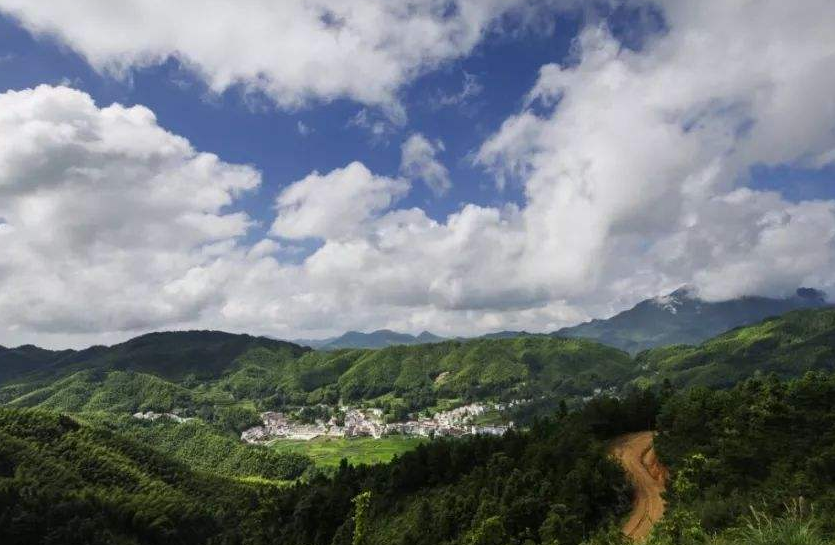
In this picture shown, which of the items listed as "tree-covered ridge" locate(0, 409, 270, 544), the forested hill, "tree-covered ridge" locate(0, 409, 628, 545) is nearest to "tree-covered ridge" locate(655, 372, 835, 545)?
the forested hill

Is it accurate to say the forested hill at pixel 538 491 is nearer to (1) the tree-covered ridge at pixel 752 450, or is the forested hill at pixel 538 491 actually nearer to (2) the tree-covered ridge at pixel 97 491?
(1) the tree-covered ridge at pixel 752 450

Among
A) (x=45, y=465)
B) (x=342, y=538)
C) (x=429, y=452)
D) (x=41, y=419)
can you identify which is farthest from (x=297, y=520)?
(x=41, y=419)

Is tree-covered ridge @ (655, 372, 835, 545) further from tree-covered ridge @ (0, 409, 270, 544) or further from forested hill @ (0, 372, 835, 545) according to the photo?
tree-covered ridge @ (0, 409, 270, 544)

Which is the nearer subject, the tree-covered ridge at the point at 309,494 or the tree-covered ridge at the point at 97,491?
the tree-covered ridge at the point at 309,494

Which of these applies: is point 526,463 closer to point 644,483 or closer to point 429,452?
point 644,483

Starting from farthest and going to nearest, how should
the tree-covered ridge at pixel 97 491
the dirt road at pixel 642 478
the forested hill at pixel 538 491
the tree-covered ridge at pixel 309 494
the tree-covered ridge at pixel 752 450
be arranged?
the tree-covered ridge at pixel 97 491 → the tree-covered ridge at pixel 309 494 → the dirt road at pixel 642 478 → the tree-covered ridge at pixel 752 450 → the forested hill at pixel 538 491

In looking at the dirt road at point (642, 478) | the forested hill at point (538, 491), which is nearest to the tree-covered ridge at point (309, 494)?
the forested hill at point (538, 491)

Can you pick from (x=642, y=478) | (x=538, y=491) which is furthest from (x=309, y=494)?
(x=642, y=478)

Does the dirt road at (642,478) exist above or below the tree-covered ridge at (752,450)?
below

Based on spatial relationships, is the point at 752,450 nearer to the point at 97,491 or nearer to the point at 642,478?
Result: the point at 642,478
